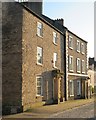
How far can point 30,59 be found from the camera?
2633 cm

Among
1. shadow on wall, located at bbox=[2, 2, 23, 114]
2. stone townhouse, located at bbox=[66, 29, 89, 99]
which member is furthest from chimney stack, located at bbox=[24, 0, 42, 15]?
shadow on wall, located at bbox=[2, 2, 23, 114]

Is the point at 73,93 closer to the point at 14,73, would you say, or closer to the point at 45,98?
the point at 45,98

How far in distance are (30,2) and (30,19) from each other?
31.3ft

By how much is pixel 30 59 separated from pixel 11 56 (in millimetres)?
1948

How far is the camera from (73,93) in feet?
132

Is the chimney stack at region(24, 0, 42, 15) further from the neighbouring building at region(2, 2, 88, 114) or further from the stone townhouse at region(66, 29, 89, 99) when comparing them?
the stone townhouse at region(66, 29, 89, 99)

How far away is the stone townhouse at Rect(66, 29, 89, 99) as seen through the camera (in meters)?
38.5

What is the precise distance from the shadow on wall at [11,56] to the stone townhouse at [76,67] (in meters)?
13.3

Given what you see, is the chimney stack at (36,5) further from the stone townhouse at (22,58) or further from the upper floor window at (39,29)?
the upper floor window at (39,29)

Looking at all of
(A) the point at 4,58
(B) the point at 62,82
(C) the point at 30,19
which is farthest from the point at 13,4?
(B) the point at 62,82

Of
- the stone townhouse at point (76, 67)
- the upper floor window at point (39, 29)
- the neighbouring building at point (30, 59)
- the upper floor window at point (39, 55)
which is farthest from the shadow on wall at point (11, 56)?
the stone townhouse at point (76, 67)

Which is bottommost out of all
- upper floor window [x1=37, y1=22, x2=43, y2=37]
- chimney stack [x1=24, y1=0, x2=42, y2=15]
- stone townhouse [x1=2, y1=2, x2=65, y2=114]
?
stone townhouse [x1=2, y1=2, x2=65, y2=114]

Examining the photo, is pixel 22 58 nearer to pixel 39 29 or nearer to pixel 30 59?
pixel 30 59

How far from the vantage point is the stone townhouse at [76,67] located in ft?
126
